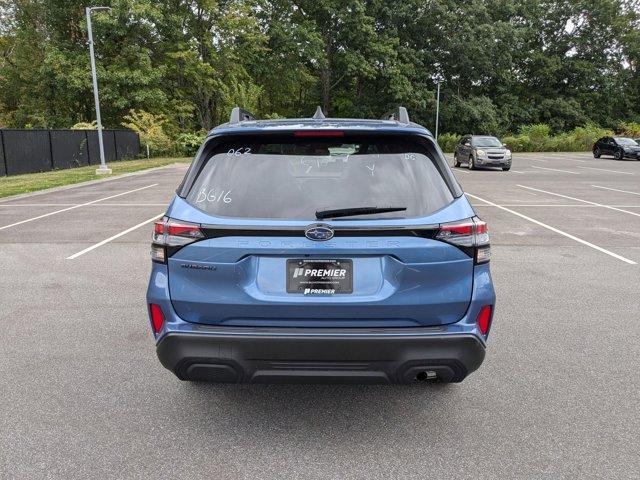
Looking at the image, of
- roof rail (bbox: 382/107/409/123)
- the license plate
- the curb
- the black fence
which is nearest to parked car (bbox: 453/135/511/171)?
the curb

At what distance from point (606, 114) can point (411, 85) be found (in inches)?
983

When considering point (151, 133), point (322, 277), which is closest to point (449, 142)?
point (151, 133)

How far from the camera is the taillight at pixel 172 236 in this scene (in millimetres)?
2830

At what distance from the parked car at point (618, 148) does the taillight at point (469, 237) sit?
36111 millimetres

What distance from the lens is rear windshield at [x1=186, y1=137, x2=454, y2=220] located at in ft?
9.31

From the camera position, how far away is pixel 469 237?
288 cm

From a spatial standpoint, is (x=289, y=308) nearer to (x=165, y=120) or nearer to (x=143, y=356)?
(x=143, y=356)

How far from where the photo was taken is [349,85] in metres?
58.1

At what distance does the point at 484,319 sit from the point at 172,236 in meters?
1.77

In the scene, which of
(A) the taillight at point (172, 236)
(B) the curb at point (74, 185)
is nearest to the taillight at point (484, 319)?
(A) the taillight at point (172, 236)

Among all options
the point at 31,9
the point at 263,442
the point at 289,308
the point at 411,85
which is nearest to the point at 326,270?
the point at 289,308

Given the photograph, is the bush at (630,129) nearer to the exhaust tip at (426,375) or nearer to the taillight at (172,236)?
the exhaust tip at (426,375)

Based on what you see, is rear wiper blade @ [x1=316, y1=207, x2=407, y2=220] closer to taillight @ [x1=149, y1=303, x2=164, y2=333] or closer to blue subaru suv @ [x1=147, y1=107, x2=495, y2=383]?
blue subaru suv @ [x1=147, y1=107, x2=495, y2=383]

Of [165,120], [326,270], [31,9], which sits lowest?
[326,270]
